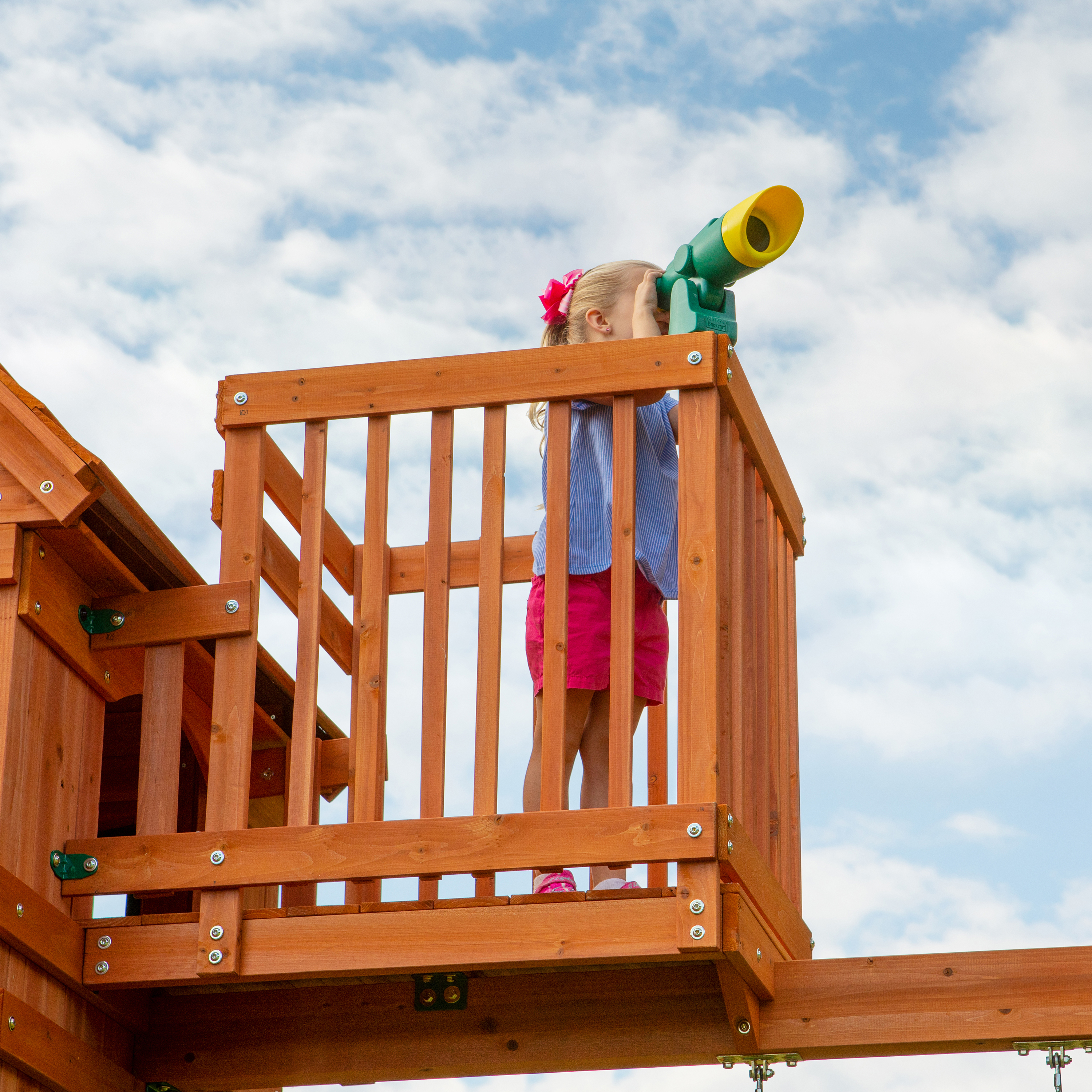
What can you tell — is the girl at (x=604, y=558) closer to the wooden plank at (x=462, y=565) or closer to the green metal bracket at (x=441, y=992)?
the green metal bracket at (x=441, y=992)

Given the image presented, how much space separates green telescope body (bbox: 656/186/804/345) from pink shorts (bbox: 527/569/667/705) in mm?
699

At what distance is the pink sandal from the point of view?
4312 millimetres

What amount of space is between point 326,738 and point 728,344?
2655mm

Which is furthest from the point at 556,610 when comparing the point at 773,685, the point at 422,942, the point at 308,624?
the point at 773,685

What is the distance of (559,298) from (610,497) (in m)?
0.79

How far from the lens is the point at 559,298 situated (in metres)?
5.34

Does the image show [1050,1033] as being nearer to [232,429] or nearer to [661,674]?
[661,674]

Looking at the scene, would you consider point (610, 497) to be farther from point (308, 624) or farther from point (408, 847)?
point (408, 847)

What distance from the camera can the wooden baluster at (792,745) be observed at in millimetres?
5090

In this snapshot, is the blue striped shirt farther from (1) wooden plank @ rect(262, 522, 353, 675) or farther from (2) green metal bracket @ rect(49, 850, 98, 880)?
(2) green metal bracket @ rect(49, 850, 98, 880)

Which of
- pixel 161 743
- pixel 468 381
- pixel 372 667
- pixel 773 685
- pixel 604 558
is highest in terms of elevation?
pixel 468 381

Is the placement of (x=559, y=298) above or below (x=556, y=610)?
above

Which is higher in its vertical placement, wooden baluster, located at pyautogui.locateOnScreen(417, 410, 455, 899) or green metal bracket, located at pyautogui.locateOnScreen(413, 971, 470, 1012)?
wooden baluster, located at pyautogui.locateOnScreen(417, 410, 455, 899)

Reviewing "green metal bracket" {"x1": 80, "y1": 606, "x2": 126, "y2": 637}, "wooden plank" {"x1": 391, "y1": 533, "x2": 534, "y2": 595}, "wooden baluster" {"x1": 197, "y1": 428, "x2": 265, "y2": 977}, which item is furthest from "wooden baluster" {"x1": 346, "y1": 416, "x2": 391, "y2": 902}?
"wooden plank" {"x1": 391, "y1": 533, "x2": 534, "y2": 595}
